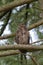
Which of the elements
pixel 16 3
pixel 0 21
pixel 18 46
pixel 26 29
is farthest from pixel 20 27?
pixel 18 46

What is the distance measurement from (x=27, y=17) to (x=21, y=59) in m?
0.57

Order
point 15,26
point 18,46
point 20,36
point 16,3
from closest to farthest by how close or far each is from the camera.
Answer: point 18,46, point 16,3, point 20,36, point 15,26

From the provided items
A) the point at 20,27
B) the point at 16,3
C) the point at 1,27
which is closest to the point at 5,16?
the point at 1,27

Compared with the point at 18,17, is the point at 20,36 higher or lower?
lower

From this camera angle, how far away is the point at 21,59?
3135 mm

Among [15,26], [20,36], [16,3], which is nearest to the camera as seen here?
[16,3]

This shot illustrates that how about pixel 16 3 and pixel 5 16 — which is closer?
pixel 16 3

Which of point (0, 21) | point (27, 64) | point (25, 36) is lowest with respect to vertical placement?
point (27, 64)

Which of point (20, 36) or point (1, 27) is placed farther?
point (1, 27)

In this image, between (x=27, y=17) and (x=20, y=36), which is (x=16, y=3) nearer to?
(x=20, y=36)

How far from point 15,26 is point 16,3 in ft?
3.14

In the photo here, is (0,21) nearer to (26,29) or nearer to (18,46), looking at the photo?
(26,29)

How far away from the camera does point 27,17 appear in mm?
3389

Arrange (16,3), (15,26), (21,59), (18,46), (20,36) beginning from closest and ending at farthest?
(18,46) → (16,3) → (20,36) → (21,59) → (15,26)
